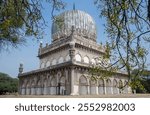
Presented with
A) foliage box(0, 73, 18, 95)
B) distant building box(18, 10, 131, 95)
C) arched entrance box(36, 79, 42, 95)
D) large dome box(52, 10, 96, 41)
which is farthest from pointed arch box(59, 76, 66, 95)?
foliage box(0, 73, 18, 95)

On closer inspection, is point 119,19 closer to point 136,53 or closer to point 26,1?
point 136,53

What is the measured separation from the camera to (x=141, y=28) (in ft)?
26.7

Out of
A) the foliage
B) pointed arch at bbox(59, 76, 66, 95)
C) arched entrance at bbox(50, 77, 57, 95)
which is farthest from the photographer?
the foliage

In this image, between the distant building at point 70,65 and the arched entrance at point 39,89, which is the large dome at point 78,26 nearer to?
the distant building at point 70,65

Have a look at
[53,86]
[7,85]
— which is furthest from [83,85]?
[7,85]

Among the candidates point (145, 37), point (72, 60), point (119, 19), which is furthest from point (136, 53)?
point (72, 60)

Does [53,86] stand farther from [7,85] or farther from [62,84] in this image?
[7,85]

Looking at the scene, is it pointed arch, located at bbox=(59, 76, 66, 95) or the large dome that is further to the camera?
the large dome

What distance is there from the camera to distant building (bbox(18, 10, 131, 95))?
38656 millimetres

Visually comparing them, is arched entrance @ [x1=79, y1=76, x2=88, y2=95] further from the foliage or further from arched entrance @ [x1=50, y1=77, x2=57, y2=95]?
the foliage

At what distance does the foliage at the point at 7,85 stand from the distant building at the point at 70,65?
733cm

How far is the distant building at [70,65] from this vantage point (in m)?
38.7

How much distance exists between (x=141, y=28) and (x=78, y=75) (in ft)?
102

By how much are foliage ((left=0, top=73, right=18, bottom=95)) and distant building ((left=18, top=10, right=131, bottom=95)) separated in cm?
733
